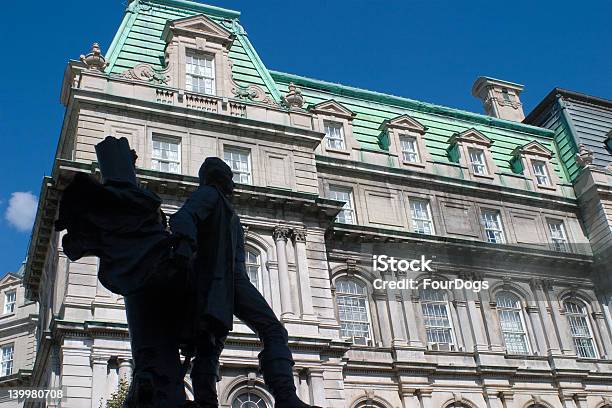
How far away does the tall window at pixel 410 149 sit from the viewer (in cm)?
3475

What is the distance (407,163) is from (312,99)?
5.43m

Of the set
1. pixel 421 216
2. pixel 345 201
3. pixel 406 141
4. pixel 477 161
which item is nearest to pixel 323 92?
pixel 406 141

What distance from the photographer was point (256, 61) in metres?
32.6

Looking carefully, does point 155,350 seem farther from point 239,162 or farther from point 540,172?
point 540,172

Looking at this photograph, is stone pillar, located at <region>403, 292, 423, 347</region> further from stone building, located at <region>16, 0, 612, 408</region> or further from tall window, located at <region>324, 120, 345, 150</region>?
tall window, located at <region>324, 120, 345, 150</region>

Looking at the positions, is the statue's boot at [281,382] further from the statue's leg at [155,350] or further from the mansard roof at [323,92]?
the mansard roof at [323,92]

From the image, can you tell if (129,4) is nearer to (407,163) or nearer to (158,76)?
(158,76)

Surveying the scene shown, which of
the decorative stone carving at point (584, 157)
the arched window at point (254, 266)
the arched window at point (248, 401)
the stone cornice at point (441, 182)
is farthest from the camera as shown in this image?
the decorative stone carving at point (584, 157)

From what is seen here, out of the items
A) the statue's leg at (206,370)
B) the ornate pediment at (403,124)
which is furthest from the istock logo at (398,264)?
the statue's leg at (206,370)

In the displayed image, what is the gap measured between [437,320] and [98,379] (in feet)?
47.2

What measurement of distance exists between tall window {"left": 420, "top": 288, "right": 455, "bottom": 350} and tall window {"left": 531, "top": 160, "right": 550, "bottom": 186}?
10623 mm

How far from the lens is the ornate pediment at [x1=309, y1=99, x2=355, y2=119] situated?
33.7m

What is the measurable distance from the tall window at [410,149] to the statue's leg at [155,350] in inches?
1120

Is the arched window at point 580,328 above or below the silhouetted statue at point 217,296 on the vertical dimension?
above
